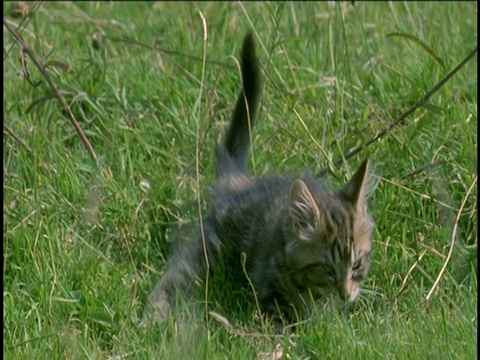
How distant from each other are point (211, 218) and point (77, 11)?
9.48 feet

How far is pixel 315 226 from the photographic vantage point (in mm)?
5820

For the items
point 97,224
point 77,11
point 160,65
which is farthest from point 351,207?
point 77,11

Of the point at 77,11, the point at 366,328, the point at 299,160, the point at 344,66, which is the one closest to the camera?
the point at 366,328

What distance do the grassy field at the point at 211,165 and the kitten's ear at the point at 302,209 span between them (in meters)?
0.42

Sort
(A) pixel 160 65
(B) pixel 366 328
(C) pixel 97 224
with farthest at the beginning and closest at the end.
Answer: (A) pixel 160 65, (C) pixel 97 224, (B) pixel 366 328

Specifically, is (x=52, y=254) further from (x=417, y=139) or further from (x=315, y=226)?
(x=417, y=139)

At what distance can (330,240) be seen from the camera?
19.0ft

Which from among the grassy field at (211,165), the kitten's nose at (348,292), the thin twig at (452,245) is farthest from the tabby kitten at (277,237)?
the thin twig at (452,245)

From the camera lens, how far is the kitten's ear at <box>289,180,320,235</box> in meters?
5.78

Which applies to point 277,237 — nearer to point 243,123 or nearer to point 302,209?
point 302,209

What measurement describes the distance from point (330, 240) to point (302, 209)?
20cm

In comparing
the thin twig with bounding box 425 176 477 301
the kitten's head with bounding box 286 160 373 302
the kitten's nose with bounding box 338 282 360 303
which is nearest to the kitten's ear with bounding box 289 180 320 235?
the kitten's head with bounding box 286 160 373 302

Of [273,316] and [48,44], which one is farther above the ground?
[48,44]

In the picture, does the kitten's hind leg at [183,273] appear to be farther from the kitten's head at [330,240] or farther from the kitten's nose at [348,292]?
the kitten's nose at [348,292]
